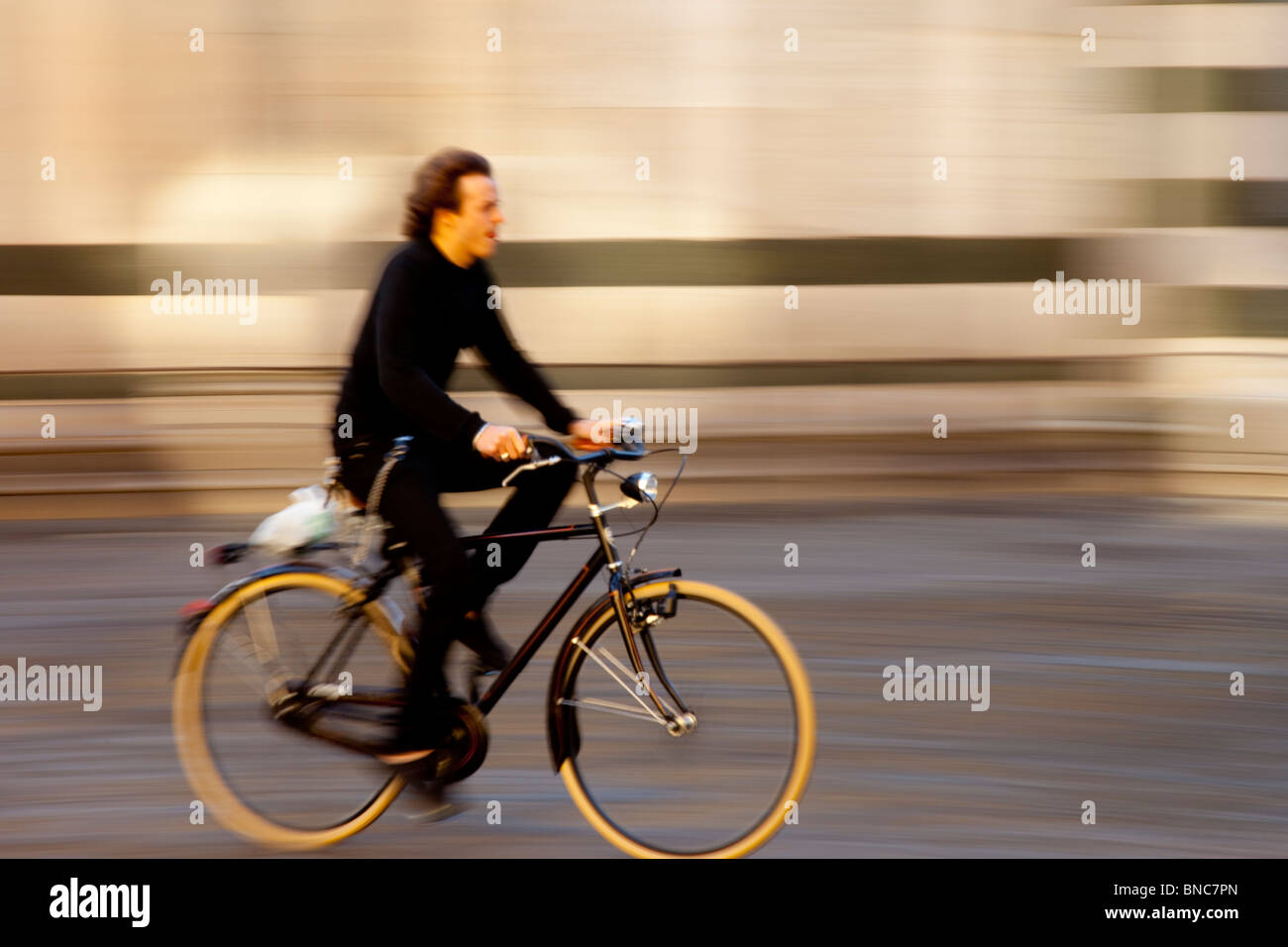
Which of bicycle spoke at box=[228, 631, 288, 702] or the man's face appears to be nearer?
the man's face

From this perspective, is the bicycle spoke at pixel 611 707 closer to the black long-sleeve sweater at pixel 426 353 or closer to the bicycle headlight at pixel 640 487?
the bicycle headlight at pixel 640 487

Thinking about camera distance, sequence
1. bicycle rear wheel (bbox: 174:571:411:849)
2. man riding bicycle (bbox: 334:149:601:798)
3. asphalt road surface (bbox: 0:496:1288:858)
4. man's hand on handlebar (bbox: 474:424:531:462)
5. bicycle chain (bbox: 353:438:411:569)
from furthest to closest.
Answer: asphalt road surface (bbox: 0:496:1288:858), bicycle rear wheel (bbox: 174:571:411:849), bicycle chain (bbox: 353:438:411:569), man riding bicycle (bbox: 334:149:601:798), man's hand on handlebar (bbox: 474:424:531:462)

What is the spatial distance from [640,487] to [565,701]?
2.08 feet

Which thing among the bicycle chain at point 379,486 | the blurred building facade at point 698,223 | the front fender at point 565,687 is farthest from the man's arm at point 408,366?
the blurred building facade at point 698,223

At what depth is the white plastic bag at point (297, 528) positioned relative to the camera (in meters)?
3.94

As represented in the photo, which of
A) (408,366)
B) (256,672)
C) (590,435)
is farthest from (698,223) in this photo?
(256,672)

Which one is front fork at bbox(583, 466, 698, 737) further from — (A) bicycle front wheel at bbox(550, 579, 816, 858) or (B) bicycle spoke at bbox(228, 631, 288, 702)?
(B) bicycle spoke at bbox(228, 631, 288, 702)

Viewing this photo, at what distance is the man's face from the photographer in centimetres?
376

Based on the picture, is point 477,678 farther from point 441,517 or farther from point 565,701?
point 441,517

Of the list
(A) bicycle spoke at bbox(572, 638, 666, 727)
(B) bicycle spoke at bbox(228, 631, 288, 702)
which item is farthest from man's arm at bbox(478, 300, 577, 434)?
(B) bicycle spoke at bbox(228, 631, 288, 702)

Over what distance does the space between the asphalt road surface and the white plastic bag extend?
910 millimetres

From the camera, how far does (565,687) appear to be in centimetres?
382

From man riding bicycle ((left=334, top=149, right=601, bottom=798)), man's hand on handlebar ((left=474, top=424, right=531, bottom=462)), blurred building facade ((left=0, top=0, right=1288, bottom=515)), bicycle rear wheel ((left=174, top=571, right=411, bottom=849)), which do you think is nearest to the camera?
man's hand on handlebar ((left=474, top=424, right=531, bottom=462))

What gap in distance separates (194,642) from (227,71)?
16.9ft
